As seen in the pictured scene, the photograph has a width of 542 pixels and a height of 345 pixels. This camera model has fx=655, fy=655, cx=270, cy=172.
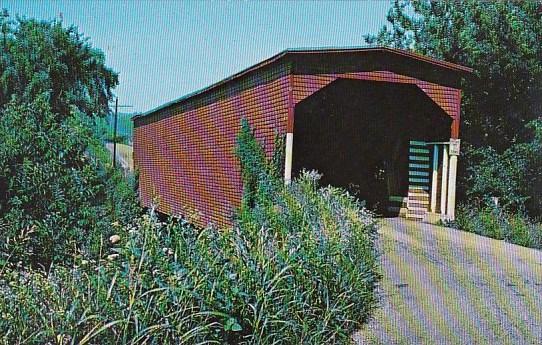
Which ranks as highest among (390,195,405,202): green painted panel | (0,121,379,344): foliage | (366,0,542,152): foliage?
(366,0,542,152): foliage

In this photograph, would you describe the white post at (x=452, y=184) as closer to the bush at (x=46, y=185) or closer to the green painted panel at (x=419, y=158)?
the green painted panel at (x=419, y=158)

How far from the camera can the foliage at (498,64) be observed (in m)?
15.1

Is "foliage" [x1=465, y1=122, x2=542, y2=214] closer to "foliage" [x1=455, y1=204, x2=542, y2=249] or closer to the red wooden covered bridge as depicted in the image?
"foliage" [x1=455, y1=204, x2=542, y2=249]

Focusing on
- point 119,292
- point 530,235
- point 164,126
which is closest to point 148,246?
point 119,292

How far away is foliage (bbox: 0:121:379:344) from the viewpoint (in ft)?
10.0

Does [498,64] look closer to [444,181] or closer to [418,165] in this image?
[418,165]

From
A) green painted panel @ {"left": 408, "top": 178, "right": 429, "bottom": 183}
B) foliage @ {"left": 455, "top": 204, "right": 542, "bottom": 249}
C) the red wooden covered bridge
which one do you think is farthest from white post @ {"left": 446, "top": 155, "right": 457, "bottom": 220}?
Result: green painted panel @ {"left": 408, "top": 178, "right": 429, "bottom": 183}

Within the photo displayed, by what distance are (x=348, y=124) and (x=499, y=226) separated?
13.2 feet

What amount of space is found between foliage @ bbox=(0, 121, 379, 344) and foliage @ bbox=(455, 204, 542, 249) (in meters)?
6.05

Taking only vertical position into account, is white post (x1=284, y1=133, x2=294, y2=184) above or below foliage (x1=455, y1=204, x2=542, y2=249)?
above

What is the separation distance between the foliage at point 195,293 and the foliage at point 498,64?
11.1m

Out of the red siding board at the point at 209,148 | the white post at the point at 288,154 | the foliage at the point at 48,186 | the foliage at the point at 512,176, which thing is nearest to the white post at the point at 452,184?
the foliage at the point at 512,176

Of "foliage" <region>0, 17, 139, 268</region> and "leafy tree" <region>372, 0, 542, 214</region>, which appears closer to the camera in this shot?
"foliage" <region>0, 17, 139, 268</region>

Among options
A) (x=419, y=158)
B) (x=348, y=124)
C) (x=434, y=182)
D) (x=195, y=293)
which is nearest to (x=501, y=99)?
(x=419, y=158)
